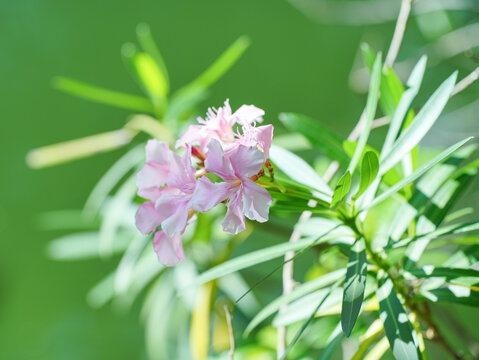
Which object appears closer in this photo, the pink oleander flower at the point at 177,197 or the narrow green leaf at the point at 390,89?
the pink oleander flower at the point at 177,197

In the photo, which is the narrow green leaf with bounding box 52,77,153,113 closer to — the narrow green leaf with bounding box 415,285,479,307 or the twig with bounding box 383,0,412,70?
the twig with bounding box 383,0,412,70

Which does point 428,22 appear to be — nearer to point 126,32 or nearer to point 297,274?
point 297,274

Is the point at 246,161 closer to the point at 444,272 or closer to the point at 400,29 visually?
the point at 444,272

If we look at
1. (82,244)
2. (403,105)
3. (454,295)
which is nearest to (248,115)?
(403,105)

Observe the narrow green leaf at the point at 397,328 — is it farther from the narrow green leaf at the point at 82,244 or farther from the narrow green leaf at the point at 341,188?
the narrow green leaf at the point at 82,244

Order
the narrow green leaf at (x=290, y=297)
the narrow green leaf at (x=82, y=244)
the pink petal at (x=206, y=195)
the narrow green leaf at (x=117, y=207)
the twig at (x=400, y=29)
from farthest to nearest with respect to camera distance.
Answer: the narrow green leaf at (x=82, y=244) → the narrow green leaf at (x=117, y=207) → the twig at (x=400, y=29) → the narrow green leaf at (x=290, y=297) → the pink petal at (x=206, y=195)

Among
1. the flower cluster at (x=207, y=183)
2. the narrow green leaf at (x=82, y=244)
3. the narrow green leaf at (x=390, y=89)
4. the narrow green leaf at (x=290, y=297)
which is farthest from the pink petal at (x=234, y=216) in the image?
the narrow green leaf at (x=82, y=244)

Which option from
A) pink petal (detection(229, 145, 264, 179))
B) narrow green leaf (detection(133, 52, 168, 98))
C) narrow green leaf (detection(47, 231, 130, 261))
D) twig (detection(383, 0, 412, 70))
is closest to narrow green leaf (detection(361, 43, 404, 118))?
twig (detection(383, 0, 412, 70))
